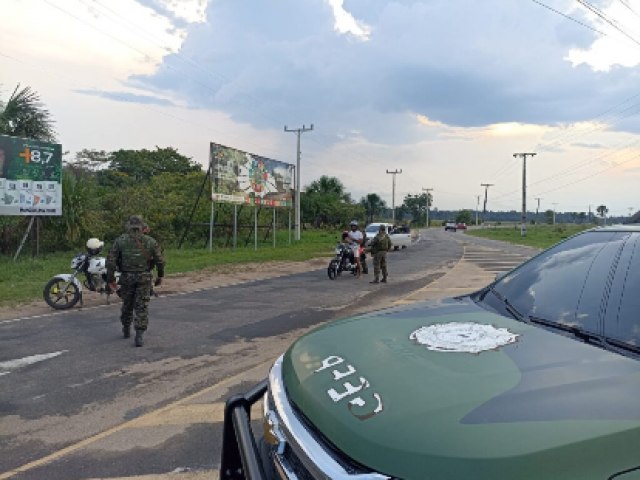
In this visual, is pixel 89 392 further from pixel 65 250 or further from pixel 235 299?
pixel 65 250

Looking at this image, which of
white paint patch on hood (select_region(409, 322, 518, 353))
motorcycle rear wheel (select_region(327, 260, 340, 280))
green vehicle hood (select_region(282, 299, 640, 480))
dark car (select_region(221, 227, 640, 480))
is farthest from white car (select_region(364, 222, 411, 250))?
green vehicle hood (select_region(282, 299, 640, 480))

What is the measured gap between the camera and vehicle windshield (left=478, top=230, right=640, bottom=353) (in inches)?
89.4

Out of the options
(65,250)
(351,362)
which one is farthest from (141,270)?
(65,250)

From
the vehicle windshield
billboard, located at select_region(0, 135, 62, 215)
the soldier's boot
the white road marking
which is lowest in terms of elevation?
the white road marking

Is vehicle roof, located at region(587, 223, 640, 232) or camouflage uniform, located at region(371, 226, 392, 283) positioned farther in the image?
camouflage uniform, located at region(371, 226, 392, 283)

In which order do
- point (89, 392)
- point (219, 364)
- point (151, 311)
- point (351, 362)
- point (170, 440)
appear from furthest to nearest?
point (151, 311) → point (219, 364) → point (89, 392) → point (170, 440) → point (351, 362)

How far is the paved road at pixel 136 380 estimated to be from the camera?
3791 millimetres

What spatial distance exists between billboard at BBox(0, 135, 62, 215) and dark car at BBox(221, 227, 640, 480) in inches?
649

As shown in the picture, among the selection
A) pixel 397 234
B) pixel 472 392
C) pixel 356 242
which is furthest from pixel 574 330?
pixel 397 234

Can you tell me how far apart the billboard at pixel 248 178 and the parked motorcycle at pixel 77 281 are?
13.5 m

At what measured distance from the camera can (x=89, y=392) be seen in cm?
525

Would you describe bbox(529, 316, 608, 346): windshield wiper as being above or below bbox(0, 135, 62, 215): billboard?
below

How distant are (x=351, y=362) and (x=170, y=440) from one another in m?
2.51

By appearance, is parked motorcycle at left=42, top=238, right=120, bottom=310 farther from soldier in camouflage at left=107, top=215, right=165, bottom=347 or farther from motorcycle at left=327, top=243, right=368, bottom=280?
motorcycle at left=327, top=243, right=368, bottom=280
